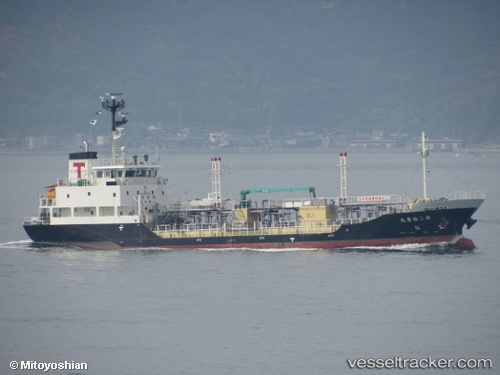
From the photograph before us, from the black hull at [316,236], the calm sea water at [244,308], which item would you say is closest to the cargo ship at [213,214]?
the black hull at [316,236]

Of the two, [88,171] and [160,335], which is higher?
[88,171]

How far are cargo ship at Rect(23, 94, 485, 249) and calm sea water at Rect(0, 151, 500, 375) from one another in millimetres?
1152

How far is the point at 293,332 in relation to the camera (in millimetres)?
49875

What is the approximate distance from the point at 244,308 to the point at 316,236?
17023mm

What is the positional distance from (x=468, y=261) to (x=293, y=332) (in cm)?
1965

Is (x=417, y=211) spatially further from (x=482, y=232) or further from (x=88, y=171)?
(x=88, y=171)

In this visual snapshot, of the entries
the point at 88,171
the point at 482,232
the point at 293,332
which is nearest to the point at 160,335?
the point at 293,332

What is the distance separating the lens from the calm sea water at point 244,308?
46.7m

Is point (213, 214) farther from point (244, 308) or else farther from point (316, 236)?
point (244, 308)

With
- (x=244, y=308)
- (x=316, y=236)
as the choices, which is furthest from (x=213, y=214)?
(x=244, y=308)

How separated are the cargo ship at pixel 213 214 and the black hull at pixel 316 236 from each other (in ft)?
0.20

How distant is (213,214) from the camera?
251 feet

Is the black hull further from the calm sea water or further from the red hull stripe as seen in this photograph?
the calm sea water

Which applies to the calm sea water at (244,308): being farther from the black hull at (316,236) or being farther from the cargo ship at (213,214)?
the cargo ship at (213,214)
